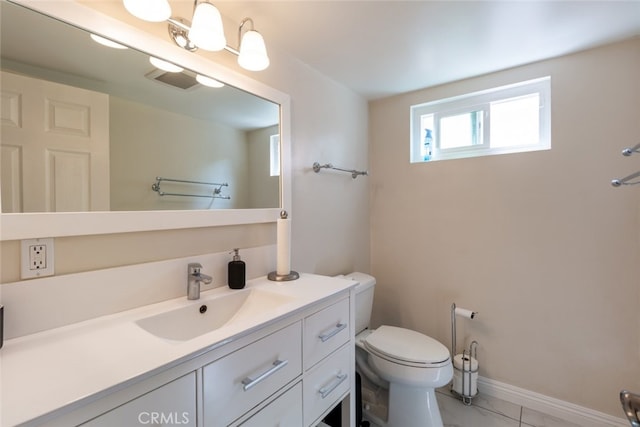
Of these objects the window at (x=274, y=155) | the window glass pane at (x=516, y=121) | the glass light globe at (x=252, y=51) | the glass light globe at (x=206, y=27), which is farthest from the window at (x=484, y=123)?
the glass light globe at (x=206, y=27)

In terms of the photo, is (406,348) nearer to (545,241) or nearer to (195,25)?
(545,241)

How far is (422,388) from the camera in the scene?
4.99ft

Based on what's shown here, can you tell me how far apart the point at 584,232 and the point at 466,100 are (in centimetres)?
106

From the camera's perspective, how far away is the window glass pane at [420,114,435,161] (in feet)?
7.16

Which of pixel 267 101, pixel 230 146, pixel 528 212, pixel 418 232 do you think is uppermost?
pixel 267 101

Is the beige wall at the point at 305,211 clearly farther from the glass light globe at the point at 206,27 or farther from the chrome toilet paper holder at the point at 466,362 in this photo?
the chrome toilet paper holder at the point at 466,362

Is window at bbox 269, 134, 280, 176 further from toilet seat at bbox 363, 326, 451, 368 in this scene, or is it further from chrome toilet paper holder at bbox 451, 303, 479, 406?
chrome toilet paper holder at bbox 451, 303, 479, 406

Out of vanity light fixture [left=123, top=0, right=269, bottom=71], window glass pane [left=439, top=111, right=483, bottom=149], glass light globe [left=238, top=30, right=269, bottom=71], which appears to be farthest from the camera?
window glass pane [left=439, top=111, right=483, bottom=149]

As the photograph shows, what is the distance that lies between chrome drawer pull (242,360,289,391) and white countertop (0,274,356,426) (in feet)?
0.44

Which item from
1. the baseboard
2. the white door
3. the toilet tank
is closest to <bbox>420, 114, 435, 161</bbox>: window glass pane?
the toilet tank

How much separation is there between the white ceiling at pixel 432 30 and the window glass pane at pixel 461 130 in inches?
12.0

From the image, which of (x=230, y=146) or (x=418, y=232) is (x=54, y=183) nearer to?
(x=230, y=146)

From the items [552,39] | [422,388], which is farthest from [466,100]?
[422,388]

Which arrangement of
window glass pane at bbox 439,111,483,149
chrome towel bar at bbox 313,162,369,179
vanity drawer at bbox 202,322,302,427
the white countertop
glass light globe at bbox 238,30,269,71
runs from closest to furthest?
the white countertop, vanity drawer at bbox 202,322,302,427, glass light globe at bbox 238,30,269,71, chrome towel bar at bbox 313,162,369,179, window glass pane at bbox 439,111,483,149
